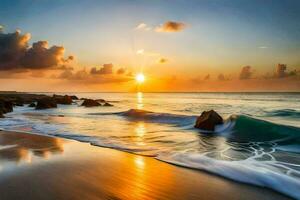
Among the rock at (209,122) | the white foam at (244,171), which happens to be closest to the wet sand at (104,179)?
the white foam at (244,171)

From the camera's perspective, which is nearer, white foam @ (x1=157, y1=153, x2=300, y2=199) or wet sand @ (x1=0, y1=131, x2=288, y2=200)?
wet sand @ (x1=0, y1=131, x2=288, y2=200)

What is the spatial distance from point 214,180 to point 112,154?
319 cm

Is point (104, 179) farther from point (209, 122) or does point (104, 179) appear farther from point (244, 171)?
point (209, 122)

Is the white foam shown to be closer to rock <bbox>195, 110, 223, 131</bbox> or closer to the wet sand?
the wet sand

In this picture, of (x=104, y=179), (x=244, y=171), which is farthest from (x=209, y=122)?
(x=104, y=179)

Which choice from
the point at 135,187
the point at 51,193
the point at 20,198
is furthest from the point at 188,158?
the point at 20,198

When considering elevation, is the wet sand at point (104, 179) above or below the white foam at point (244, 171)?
above

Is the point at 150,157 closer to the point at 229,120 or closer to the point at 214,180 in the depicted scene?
the point at 214,180

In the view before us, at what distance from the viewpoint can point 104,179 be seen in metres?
5.03

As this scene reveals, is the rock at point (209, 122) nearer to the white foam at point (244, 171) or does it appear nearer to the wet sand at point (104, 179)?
the white foam at point (244, 171)

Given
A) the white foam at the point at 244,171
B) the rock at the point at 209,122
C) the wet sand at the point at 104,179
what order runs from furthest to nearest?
1. the rock at the point at 209,122
2. the white foam at the point at 244,171
3. the wet sand at the point at 104,179

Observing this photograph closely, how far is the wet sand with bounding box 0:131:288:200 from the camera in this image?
14.0 feet

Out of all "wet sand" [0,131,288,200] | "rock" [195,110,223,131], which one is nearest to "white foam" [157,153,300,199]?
"wet sand" [0,131,288,200]

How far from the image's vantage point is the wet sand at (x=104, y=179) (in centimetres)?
427
